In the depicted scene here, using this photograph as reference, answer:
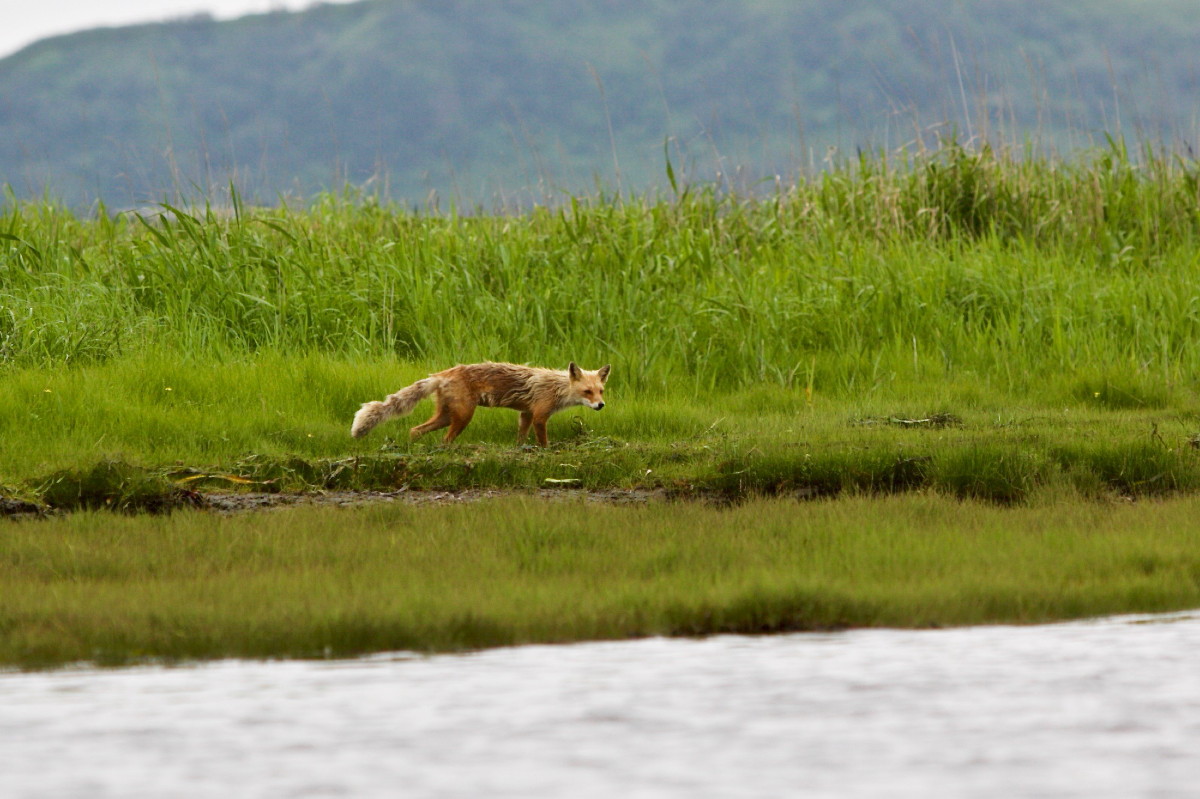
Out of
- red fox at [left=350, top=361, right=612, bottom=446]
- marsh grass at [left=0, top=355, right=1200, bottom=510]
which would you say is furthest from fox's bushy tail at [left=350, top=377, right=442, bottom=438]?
marsh grass at [left=0, top=355, right=1200, bottom=510]

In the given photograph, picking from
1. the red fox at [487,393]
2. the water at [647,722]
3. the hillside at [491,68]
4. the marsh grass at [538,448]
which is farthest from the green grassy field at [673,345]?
the hillside at [491,68]

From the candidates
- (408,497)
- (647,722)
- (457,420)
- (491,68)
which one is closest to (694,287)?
(457,420)

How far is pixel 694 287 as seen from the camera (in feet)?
42.0

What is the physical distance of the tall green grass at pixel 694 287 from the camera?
1156cm

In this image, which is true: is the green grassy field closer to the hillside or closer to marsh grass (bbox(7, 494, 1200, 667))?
marsh grass (bbox(7, 494, 1200, 667))

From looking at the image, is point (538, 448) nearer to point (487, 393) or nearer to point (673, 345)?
point (487, 393)

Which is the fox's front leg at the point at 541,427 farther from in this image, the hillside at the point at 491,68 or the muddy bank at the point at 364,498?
the hillside at the point at 491,68

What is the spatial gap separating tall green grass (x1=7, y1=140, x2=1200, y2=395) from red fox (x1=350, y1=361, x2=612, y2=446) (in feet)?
6.20

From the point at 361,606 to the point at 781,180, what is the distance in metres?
10.4

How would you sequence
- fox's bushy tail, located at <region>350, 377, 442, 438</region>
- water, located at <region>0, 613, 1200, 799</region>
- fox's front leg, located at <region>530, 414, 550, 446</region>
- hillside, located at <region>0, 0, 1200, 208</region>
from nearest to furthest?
water, located at <region>0, 613, 1200, 799</region>, fox's bushy tail, located at <region>350, 377, 442, 438</region>, fox's front leg, located at <region>530, 414, 550, 446</region>, hillside, located at <region>0, 0, 1200, 208</region>

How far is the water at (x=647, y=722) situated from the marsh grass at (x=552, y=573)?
0.20 metres

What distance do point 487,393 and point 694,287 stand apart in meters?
3.88

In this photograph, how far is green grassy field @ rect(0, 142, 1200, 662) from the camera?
332 inches

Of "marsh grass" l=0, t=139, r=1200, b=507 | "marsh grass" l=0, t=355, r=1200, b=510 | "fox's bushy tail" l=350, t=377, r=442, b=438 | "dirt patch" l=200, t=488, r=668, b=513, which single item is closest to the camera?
"dirt patch" l=200, t=488, r=668, b=513
